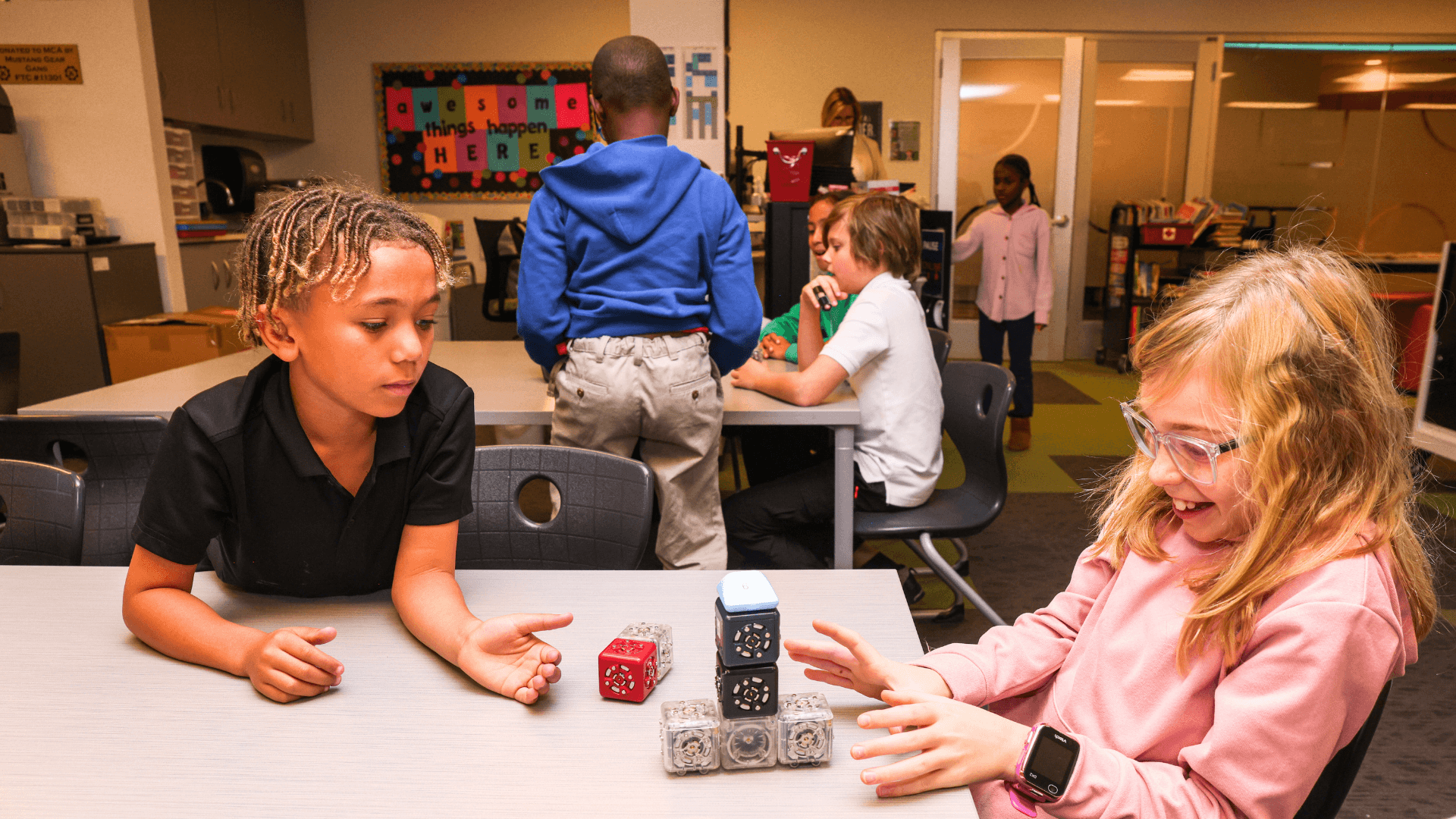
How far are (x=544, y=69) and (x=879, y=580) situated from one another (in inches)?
232

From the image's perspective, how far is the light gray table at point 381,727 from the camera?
691mm

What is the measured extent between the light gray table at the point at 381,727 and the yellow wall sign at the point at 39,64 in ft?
12.4

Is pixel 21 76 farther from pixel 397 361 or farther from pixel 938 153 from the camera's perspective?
pixel 938 153

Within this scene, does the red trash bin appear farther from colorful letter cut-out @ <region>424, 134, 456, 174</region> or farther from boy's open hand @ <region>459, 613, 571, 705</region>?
colorful letter cut-out @ <region>424, 134, 456, 174</region>

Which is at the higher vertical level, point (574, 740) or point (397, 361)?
point (397, 361)

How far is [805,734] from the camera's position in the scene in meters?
0.73

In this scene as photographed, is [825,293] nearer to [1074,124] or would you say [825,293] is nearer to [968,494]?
[968,494]

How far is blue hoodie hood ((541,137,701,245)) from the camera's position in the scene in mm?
1853

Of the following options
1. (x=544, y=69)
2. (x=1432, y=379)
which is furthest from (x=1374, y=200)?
(x=544, y=69)

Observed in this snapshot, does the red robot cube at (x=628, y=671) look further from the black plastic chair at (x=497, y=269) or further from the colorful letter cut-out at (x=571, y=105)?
the colorful letter cut-out at (x=571, y=105)

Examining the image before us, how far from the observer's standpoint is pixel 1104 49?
243 inches

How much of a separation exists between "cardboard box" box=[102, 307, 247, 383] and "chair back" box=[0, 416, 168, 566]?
1.75 metres

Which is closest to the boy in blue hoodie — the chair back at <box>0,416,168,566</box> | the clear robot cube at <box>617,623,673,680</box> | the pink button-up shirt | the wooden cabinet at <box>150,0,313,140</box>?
the chair back at <box>0,416,168,566</box>

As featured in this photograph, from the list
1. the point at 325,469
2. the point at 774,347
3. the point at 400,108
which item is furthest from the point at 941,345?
the point at 400,108
